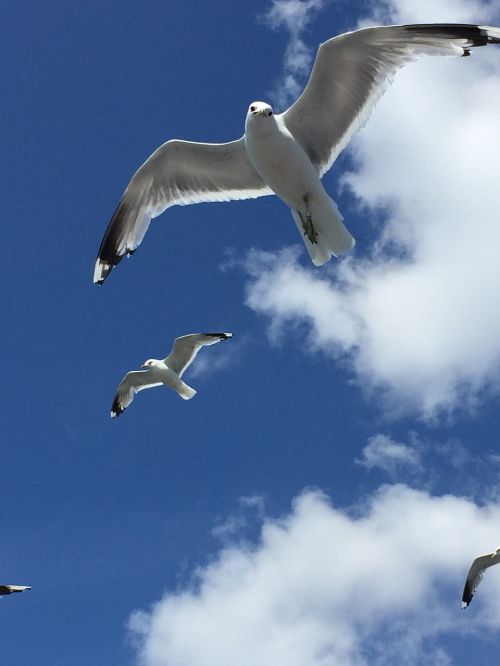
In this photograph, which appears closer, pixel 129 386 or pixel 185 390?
pixel 185 390

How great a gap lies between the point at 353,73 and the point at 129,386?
28.8ft

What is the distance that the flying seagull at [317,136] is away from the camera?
838 centimetres

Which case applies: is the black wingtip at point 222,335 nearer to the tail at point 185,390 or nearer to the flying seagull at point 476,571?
the tail at point 185,390

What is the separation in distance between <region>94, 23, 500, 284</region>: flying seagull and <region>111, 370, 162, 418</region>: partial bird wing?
6266 mm

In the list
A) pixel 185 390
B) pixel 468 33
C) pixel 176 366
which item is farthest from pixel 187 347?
pixel 468 33

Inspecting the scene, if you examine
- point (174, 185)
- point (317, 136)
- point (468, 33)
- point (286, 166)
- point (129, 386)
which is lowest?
point (286, 166)

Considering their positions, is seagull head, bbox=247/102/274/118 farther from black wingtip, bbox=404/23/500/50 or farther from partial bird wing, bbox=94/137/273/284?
black wingtip, bbox=404/23/500/50

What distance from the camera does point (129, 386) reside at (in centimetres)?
1625

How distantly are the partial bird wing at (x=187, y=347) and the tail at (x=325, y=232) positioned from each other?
5737 millimetres

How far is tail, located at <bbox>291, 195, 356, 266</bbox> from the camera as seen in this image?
8742 millimetres

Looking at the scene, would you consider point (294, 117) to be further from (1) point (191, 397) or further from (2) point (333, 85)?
(1) point (191, 397)

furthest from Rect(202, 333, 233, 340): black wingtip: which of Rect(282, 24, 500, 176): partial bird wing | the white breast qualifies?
the white breast

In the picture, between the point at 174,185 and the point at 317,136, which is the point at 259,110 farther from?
the point at 174,185

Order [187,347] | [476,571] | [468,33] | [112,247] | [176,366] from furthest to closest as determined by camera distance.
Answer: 1. [476,571]
2. [176,366]
3. [187,347]
4. [112,247]
5. [468,33]
